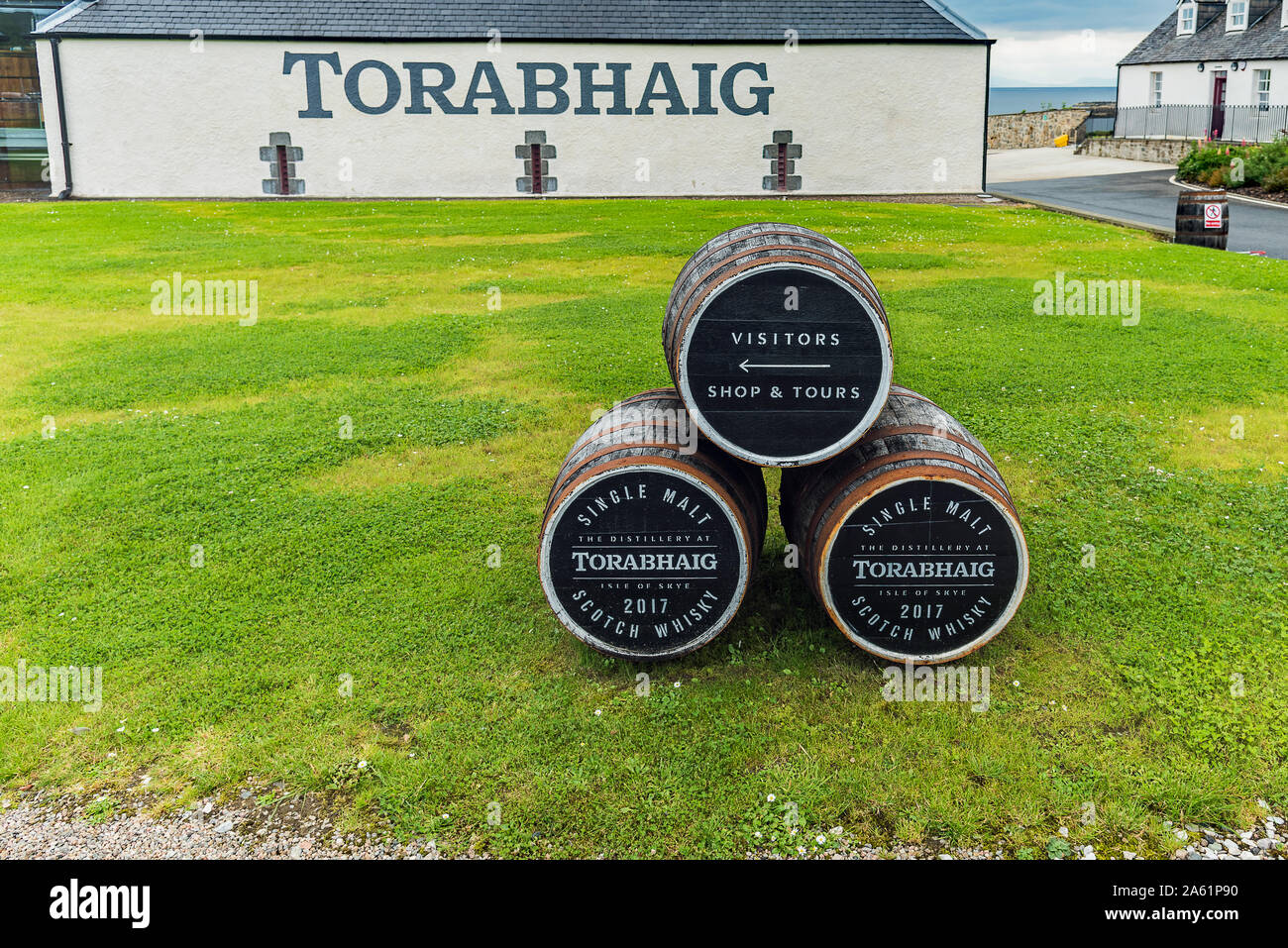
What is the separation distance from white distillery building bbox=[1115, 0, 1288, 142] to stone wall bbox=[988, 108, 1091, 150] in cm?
395

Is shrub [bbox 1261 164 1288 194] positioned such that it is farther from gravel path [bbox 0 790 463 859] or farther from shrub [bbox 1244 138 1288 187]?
gravel path [bbox 0 790 463 859]

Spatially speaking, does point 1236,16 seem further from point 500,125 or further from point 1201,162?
point 500,125

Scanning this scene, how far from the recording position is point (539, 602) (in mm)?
6070

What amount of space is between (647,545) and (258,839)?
7.02 feet

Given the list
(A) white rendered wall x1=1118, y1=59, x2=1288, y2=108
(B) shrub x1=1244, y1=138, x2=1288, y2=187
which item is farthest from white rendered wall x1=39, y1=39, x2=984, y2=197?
(A) white rendered wall x1=1118, y1=59, x2=1288, y2=108

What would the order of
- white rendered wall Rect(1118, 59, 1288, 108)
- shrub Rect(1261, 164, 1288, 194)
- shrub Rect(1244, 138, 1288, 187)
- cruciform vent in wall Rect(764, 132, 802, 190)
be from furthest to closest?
1. white rendered wall Rect(1118, 59, 1288, 108)
2. cruciform vent in wall Rect(764, 132, 802, 190)
3. shrub Rect(1244, 138, 1288, 187)
4. shrub Rect(1261, 164, 1288, 194)

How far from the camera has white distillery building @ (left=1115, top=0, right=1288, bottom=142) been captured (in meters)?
36.6

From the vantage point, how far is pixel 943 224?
23062mm

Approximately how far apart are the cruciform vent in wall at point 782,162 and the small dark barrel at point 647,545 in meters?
30.6

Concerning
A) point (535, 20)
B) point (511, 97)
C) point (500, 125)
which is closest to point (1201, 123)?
point (535, 20)

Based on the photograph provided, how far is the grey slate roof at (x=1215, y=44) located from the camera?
37.5m

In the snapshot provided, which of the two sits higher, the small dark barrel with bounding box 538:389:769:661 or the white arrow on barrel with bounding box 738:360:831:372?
the white arrow on barrel with bounding box 738:360:831:372

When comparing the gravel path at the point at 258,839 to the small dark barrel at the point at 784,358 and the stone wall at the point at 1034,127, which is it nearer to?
the small dark barrel at the point at 784,358

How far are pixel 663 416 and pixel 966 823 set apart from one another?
7.83ft
